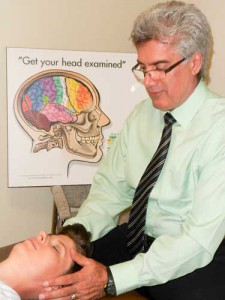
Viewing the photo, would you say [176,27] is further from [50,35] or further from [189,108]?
[50,35]

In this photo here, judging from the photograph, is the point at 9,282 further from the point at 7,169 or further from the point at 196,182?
the point at 7,169

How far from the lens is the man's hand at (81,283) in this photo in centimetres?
133

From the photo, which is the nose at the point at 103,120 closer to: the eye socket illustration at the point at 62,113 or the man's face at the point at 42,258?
the eye socket illustration at the point at 62,113

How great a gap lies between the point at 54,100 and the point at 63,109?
70mm

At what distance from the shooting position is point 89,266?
138 cm

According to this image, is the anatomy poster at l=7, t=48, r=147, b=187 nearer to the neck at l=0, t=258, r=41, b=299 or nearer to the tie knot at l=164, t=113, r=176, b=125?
the tie knot at l=164, t=113, r=176, b=125

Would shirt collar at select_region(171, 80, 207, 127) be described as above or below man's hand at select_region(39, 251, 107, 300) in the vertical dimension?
above

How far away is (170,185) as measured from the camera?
1580mm

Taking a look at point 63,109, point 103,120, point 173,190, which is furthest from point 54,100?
point 173,190

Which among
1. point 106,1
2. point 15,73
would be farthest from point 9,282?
point 106,1

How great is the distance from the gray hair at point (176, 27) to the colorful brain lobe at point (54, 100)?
97 cm

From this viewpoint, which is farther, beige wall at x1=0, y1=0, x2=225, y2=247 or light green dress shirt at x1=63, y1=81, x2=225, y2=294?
beige wall at x1=0, y1=0, x2=225, y2=247

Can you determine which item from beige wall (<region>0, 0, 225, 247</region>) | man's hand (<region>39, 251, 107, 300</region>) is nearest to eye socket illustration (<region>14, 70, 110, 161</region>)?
beige wall (<region>0, 0, 225, 247</region>)

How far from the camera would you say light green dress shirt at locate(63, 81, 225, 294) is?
140 cm
